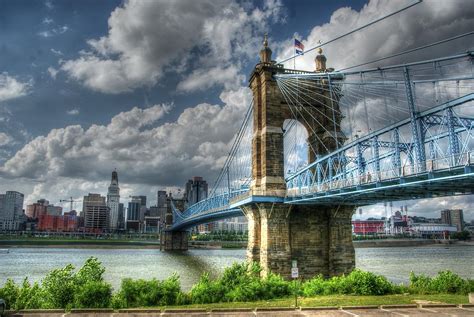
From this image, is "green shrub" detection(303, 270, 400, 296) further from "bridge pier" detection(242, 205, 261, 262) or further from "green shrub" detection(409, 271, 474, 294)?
"bridge pier" detection(242, 205, 261, 262)

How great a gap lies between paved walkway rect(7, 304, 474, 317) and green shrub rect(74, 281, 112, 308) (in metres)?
1.94

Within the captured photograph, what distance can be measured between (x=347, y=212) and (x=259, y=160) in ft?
33.6

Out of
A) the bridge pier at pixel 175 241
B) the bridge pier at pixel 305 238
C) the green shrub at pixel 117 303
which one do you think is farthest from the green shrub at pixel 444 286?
the bridge pier at pixel 175 241

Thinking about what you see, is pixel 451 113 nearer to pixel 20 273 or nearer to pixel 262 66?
pixel 262 66

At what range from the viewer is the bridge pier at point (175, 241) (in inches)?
5172

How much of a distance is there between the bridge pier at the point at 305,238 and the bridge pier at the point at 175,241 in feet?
312

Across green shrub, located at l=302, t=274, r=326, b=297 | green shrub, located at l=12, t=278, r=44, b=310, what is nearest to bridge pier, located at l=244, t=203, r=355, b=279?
green shrub, located at l=302, t=274, r=326, b=297

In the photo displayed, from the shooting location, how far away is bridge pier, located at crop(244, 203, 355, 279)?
38.0m

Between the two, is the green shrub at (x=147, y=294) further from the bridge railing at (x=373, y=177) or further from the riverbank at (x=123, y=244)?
the riverbank at (x=123, y=244)

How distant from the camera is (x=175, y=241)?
133 meters

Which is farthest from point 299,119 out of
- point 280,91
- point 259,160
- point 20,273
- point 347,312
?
point 20,273

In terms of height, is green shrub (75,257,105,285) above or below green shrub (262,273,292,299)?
above

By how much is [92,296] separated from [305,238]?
2337cm

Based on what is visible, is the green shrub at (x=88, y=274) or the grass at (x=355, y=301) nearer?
the grass at (x=355, y=301)
